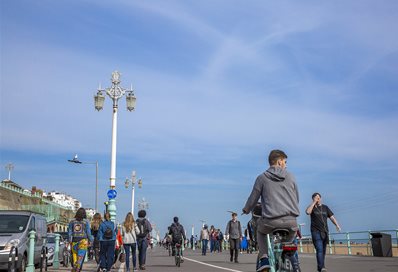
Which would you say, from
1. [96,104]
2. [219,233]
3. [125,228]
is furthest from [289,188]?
[219,233]

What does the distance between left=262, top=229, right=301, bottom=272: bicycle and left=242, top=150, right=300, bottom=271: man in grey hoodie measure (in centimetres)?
6

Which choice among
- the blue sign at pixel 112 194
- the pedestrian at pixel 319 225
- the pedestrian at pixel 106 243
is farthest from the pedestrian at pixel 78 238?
the blue sign at pixel 112 194

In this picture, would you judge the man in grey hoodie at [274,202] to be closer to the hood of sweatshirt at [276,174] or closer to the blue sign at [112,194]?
the hood of sweatshirt at [276,174]

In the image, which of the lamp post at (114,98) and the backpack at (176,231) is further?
the lamp post at (114,98)

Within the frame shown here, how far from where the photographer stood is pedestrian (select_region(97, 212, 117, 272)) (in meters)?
13.9

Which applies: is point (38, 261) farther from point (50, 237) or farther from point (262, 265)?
point (262, 265)

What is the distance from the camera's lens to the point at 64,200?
168 meters

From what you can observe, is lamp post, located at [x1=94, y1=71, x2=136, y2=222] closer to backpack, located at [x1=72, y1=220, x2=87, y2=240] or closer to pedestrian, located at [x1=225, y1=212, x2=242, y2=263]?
pedestrian, located at [x1=225, y1=212, x2=242, y2=263]

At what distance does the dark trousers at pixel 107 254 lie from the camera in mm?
14015

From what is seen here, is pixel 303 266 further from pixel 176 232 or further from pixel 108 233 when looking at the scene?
pixel 108 233

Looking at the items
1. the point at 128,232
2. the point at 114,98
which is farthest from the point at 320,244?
the point at 114,98

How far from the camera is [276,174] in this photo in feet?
22.2

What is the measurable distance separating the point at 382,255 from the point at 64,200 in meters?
154

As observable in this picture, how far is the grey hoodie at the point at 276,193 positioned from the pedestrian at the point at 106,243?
779cm
